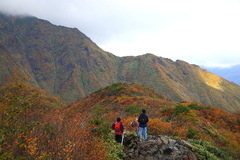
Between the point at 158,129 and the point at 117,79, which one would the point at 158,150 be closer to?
the point at 158,129

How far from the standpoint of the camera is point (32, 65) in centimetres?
19812

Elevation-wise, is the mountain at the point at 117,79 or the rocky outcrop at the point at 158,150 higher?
the mountain at the point at 117,79

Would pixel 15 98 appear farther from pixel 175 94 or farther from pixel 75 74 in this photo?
pixel 75 74

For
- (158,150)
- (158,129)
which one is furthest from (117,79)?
(158,150)

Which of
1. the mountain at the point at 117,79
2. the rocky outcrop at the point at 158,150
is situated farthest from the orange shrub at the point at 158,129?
the mountain at the point at 117,79

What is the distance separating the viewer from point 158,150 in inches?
343

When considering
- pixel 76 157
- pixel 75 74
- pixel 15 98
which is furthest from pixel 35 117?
pixel 75 74

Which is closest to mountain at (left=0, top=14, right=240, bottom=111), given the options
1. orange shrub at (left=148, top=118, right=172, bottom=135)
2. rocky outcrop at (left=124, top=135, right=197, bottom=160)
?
orange shrub at (left=148, top=118, right=172, bottom=135)

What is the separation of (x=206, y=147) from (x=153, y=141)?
3.55 m

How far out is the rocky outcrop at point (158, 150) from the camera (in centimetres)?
817

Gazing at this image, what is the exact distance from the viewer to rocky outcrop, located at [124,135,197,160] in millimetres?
8167

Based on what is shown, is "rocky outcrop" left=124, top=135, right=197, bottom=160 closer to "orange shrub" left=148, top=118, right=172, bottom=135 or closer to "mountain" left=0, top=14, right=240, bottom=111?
"orange shrub" left=148, top=118, right=172, bottom=135

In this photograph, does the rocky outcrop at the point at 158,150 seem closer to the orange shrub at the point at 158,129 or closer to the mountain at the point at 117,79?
the orange shrub at the point at 158,129

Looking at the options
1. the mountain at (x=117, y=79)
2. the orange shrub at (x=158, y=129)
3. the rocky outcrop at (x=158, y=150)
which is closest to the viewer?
the rocky outcrop at (x=158, y=150)
